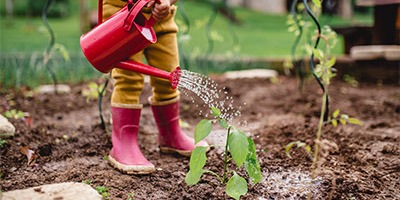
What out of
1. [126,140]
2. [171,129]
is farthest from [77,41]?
[126,140]

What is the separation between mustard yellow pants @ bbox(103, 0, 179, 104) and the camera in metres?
1.87

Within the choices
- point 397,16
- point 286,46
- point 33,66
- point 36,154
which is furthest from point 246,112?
point 286,46

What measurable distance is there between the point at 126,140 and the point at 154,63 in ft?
1.07

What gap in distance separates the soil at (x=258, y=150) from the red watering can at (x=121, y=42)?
1.21 ft

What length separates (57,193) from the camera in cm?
139

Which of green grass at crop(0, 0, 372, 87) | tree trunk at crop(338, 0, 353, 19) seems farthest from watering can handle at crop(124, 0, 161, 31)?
tree trunk at crop(338, 0, 353, 19)

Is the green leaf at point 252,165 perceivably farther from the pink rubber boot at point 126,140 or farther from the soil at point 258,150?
the pink rubber boot at point 126,140

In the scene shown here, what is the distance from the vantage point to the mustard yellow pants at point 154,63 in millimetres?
1873

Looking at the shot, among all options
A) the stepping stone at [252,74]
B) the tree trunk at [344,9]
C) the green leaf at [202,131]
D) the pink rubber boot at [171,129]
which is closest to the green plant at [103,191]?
the green leaf at [202,131]

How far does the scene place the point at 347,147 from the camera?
2025 mm

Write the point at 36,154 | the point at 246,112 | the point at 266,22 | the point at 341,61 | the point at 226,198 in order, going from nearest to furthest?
1. the point at 226,198
2. the point at 36,154
3. the point at 246,112
4. the point at 341,61
5. the point at 266,22

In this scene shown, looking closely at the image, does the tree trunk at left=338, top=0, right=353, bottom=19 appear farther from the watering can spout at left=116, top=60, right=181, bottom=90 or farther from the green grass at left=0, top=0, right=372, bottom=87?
the watering can spout at left=116, top=60, right=181, bottom=90

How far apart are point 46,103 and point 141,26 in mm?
1631

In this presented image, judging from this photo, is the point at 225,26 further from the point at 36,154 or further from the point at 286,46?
the point at 36,154
